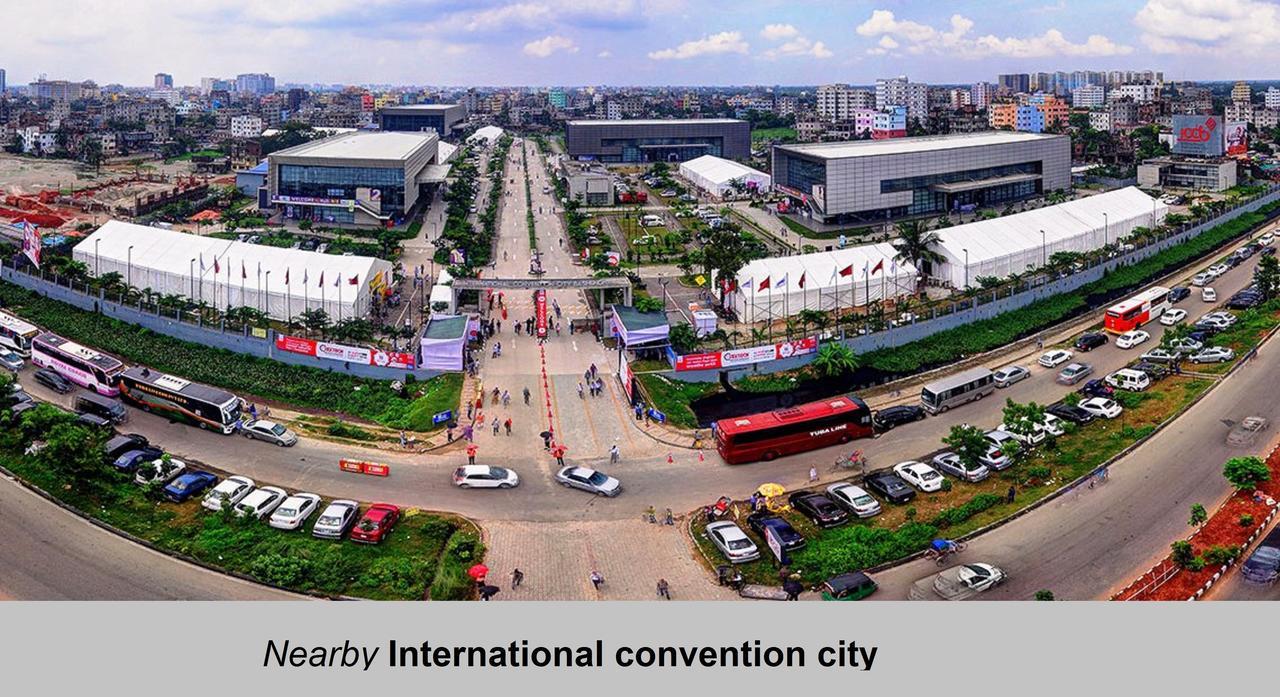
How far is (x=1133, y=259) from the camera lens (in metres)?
31.8

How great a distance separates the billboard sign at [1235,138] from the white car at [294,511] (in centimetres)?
5588

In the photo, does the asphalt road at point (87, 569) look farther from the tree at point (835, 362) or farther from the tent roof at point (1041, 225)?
the tent roof at point (1041, 225)

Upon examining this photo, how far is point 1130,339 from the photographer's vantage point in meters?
23.3

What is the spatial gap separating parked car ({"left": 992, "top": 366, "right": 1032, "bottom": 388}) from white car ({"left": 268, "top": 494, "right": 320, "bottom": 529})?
1482cm

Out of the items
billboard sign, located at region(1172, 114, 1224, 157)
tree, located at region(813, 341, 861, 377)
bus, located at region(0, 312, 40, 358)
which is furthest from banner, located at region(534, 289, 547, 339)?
billboard sign, located at region(1172, 114, 1224, 157)

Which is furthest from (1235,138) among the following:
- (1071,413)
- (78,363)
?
(78,363)

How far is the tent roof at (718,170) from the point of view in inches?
2080

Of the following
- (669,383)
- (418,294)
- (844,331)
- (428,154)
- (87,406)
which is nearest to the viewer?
(87,406)

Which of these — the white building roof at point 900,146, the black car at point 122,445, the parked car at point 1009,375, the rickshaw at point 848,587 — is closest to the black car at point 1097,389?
the parked car at point 1009,375

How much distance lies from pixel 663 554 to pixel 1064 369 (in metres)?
12.6

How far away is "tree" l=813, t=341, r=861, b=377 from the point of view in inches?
864

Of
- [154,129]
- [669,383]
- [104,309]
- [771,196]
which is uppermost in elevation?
[154,129]

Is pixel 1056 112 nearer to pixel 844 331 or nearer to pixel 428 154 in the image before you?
pixel 428 154

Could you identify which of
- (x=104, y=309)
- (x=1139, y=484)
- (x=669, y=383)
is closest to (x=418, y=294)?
→ (x=104, y=309)
